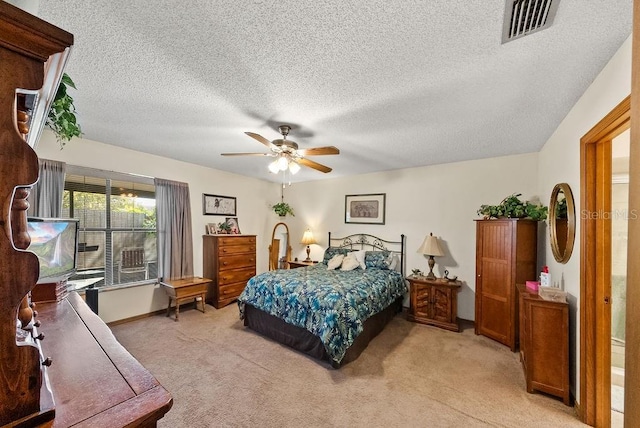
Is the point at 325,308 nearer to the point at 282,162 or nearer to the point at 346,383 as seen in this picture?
the point at 346,383

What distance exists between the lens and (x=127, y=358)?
95 cm

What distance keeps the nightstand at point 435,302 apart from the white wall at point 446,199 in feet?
1.31

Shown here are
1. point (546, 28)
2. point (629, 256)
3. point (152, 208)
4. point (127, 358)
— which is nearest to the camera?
point (629, 256)

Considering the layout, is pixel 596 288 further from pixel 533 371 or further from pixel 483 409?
pixel 483 409

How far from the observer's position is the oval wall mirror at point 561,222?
7.22 feet

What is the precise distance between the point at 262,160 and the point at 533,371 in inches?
159

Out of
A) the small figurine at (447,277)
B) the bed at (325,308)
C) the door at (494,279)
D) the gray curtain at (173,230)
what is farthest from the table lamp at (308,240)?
the door at (494,279)

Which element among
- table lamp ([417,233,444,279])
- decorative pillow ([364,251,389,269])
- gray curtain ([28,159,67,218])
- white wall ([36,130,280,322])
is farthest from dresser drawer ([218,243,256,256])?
table lamp ([417,233,444,279])

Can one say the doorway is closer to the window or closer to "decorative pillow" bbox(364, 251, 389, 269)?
"decorative pillow" bbox(364, 251, 389, 269)

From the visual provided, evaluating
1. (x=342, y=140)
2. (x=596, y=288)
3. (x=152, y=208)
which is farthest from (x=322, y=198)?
(x=596, y=288)

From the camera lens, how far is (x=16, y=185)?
20.9 inches

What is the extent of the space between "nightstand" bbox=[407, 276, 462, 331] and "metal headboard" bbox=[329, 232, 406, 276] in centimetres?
66

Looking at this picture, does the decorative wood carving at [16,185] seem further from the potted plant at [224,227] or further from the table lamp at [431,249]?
the potted plant at [224,227]

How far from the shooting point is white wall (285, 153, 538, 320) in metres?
3.65
